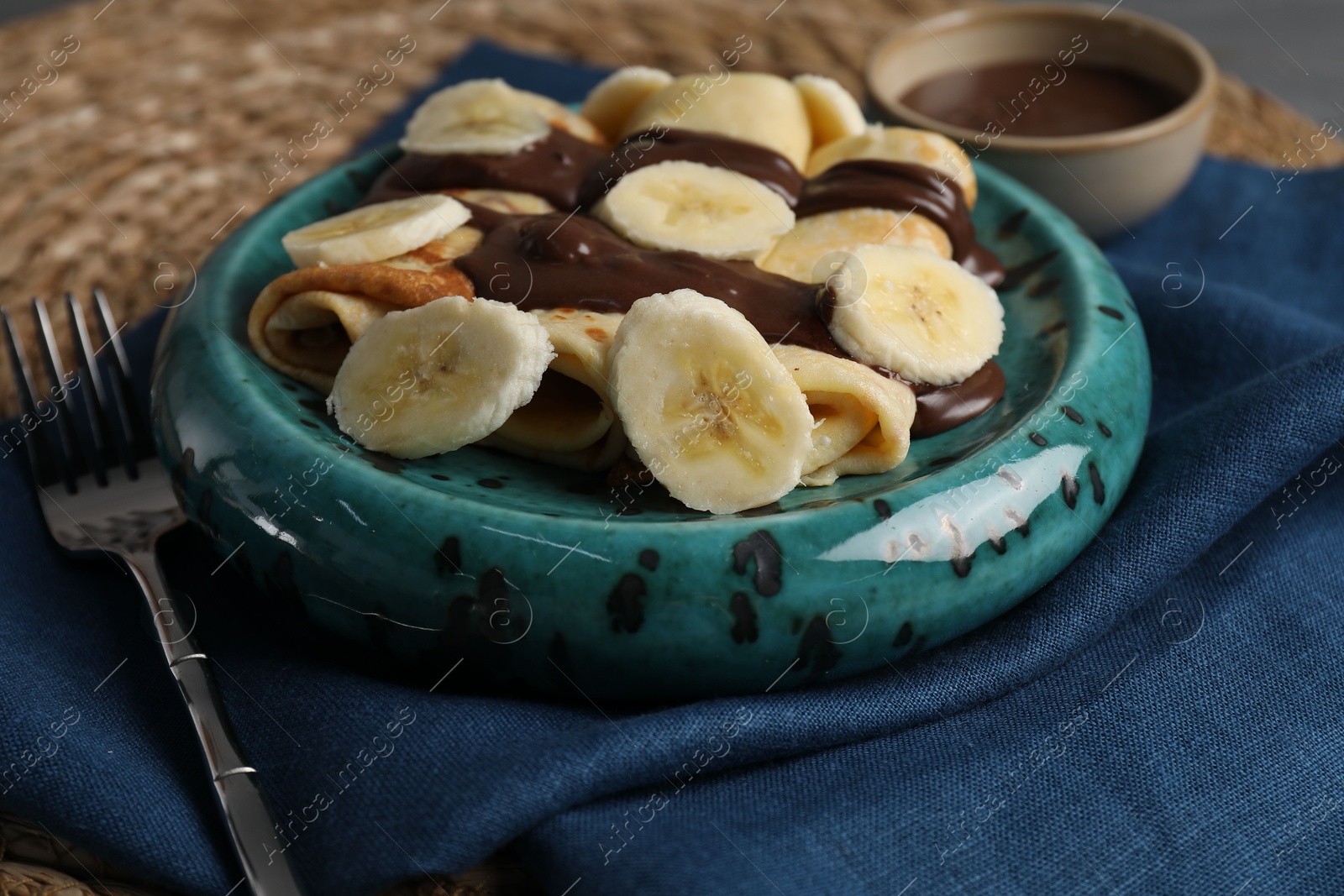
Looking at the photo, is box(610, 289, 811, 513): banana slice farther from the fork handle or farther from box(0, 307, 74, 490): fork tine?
box(0, 307, 74, 490): fork tine

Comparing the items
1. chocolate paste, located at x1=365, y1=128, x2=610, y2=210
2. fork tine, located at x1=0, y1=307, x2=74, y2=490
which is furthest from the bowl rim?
fork tine, located at x1=0, y1=307, x2=74, y2=490

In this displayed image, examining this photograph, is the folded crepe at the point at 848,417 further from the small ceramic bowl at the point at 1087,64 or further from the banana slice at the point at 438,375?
the small ceramic bowl at the point at 1087,64

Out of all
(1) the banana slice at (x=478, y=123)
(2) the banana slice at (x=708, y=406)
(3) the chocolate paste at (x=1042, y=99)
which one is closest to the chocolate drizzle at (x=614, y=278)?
(2) the banana slice at (x=708, y=406)

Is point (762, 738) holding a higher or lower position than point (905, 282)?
lower

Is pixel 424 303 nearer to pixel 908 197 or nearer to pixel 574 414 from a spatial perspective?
pixel 574 414

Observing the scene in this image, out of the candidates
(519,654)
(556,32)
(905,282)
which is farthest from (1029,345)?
(556,32)

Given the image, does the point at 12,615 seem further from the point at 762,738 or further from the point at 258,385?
the point at 762,738
